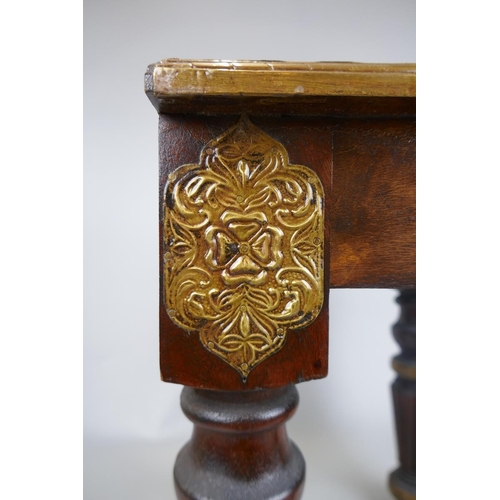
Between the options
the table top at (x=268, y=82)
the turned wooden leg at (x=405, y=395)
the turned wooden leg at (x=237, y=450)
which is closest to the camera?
the table top at (x=268, y=82)

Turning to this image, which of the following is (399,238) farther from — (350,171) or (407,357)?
(407,357)

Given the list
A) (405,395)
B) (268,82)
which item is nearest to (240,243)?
(268,82)

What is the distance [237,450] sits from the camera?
51 cm

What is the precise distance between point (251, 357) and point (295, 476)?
0.19 metres

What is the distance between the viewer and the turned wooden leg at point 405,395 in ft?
2.76

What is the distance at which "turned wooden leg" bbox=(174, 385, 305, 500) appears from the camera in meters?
0.50

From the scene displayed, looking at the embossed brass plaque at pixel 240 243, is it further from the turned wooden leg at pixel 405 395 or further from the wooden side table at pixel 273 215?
the turned wooden leg at pixel 405 395

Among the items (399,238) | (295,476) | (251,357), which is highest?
(399,238)

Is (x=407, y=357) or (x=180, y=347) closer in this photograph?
(x=180, y=347)

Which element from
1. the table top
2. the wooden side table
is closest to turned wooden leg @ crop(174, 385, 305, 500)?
the wooden side table

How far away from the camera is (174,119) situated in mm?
436

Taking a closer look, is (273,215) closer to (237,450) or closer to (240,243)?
(240,243)

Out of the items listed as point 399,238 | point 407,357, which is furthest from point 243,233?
point 407,357

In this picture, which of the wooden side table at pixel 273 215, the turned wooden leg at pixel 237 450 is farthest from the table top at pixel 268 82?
the turned wooden leg at pixel 237 450
